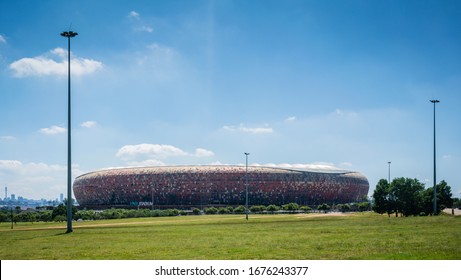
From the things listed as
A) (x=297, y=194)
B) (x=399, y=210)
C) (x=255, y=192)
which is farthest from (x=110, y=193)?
(x=399, y=210)

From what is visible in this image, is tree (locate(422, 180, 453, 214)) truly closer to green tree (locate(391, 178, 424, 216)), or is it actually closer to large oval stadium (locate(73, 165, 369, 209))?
green tree (locate(391, 178, 424, 216))

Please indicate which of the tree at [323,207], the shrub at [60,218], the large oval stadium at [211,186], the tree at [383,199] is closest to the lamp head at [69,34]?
the shrub at [60,218]

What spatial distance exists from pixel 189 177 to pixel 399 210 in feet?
254

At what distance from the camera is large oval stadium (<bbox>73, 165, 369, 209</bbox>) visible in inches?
5010

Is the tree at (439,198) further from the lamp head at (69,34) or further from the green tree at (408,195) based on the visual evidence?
the lamp head at (69,34)

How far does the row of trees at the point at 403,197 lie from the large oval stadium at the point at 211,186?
6504 centimetres

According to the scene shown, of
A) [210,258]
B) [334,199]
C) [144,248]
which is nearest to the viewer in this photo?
[210,258]

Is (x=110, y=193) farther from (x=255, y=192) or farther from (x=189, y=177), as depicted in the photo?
(x=255, y=192)

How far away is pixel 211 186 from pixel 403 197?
7577 cm

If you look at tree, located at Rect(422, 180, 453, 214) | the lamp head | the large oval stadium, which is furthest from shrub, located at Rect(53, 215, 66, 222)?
the large oval stadium

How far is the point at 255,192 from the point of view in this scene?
128 meters

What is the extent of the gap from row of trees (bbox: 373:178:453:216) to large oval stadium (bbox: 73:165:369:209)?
6504cm

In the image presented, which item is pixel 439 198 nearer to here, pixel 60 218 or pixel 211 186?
pixel 60 218
